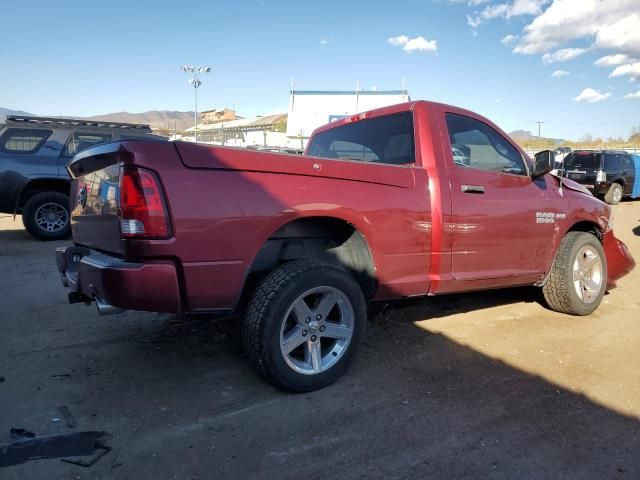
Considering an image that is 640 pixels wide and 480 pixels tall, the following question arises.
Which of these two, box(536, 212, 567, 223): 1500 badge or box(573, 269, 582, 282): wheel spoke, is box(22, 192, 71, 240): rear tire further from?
box(573, 269, 582, 282): wheel spoke

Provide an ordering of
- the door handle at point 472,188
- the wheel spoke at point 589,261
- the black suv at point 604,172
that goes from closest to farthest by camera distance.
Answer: the door handle at point 472,188 → the wheel spoke at point 589,261 → the black suv at point 604,172

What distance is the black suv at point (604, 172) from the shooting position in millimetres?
16688

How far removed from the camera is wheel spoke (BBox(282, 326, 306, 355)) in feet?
10.0

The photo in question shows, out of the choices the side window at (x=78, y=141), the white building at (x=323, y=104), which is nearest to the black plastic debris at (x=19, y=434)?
the side window at (x=78, y=141)

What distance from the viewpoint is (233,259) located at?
284 cm

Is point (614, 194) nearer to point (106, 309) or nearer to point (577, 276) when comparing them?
point (577, 276)

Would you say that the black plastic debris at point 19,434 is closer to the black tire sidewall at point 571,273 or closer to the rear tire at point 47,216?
the black tire sidewall at point 571,273

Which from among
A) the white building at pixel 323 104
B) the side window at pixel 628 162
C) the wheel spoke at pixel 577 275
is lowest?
the wheel spoke at pixel 577 275

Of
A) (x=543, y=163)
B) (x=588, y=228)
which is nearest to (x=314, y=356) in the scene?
(x=543, y=163)

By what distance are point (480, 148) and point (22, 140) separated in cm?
762

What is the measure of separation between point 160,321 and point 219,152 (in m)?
2.21

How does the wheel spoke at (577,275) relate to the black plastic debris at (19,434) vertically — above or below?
above

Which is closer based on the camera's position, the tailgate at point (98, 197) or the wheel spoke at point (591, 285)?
the tailgate at point (98, 197)

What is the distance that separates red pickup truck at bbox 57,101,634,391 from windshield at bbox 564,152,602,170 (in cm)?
1396
